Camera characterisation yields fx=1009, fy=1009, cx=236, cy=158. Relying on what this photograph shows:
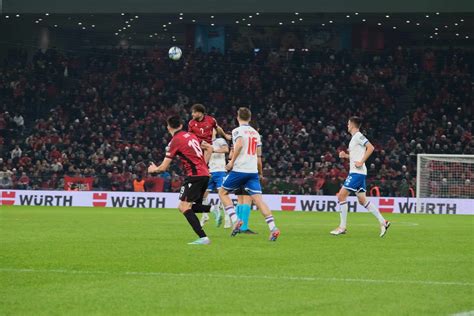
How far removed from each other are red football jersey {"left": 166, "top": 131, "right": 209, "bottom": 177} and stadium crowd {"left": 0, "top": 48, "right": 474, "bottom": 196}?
949 inches

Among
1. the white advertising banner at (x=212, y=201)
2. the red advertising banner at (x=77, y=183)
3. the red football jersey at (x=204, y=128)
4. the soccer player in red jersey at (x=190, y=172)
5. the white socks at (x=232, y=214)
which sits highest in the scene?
the red football jersey at (x=204, y=128)

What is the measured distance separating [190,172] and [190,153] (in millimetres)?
302

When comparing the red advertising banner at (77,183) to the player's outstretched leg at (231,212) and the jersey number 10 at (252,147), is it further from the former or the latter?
the jersey number 10 at (252,147)

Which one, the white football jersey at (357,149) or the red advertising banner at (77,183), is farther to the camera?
the red advertising banner at (77,183)

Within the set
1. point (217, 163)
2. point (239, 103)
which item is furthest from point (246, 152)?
point (239, 103)

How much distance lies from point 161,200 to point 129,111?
40.9ft

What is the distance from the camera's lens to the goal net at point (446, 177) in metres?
36.1

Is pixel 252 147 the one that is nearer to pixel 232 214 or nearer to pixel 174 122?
pixel 232 214

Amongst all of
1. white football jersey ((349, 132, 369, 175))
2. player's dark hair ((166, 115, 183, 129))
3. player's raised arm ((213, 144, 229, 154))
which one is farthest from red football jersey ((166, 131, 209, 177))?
white football jersey ((349, 132, 369, 175))

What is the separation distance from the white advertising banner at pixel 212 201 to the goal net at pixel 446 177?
2.34ft

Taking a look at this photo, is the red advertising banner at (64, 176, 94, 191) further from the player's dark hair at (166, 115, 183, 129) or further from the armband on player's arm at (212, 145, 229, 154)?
the player's dark hair at (166, 115, 183, 129)

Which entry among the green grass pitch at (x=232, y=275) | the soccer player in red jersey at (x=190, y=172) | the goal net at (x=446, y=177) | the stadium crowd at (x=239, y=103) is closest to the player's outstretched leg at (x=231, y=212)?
the green grass pitch at (x=232, y=275)

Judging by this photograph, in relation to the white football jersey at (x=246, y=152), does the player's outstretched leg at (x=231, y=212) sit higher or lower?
lower

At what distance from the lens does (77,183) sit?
38531 mm
